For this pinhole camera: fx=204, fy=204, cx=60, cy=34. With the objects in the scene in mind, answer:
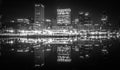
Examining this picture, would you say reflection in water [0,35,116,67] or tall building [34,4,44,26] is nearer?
reflection in water [0,35,116,67]

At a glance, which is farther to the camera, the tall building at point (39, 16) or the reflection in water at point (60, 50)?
the tall building at point (39, 16)

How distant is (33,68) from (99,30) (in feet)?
235

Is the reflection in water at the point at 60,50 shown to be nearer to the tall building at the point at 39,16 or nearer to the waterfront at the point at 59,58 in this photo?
the waterfront at the point at 59,58

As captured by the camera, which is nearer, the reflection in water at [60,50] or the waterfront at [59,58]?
the waterfront at [59,58]

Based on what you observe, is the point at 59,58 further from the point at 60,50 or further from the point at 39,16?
the point at 39,16

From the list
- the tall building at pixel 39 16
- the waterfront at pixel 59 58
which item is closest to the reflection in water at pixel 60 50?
the waterfront at pixel 59 58

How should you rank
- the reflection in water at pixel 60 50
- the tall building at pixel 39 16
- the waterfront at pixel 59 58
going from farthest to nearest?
the tall building at pixel 39 16, the reflection in water at pixel 60 50, the waterfront at pixel 59 58

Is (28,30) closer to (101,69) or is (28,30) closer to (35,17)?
(35,17)

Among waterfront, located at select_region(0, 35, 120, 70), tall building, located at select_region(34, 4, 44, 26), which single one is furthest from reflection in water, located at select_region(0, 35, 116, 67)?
tall building, located at select_region(34, 4, 44, 26)

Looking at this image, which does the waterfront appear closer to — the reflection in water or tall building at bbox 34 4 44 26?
the reflection in water

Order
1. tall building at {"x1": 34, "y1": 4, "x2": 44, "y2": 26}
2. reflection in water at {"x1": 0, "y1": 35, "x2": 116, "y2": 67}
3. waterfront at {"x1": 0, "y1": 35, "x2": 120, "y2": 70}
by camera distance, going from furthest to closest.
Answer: tall building at {"x1": 34, "y1": 4, "x2": 44, "y2": 26}, reflection in water at {"x1": 0, "y1": 35, "x2": 116, "y2": 67}, waterfront at {"x1": 0, "y1": 35, "x2": 120, "y2": 70}

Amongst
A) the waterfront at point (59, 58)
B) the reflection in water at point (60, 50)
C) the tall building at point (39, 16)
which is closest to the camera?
the waterfront at point (59, 58)

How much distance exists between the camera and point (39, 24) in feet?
269

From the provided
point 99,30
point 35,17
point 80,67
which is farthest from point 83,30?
point 80,67
